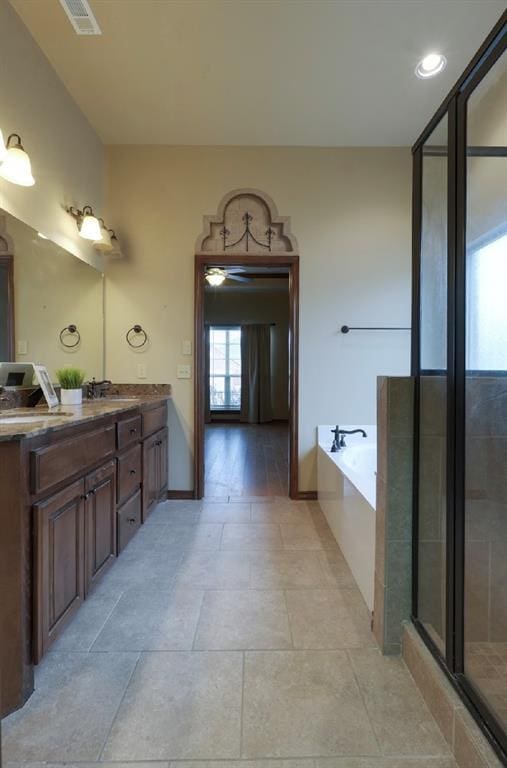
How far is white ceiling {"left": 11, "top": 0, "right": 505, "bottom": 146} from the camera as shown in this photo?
2021 millimetres

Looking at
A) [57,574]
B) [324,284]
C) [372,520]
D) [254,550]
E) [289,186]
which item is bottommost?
[254,550]

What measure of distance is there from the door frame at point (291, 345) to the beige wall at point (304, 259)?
0.06 metres

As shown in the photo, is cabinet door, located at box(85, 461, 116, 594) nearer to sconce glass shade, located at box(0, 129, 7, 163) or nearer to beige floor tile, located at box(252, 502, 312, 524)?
beige floor tile, located at box(252, 502, 312, 524)

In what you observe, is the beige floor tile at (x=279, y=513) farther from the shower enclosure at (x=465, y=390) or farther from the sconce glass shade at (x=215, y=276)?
the sconce glass shade at (x=215, y=276)

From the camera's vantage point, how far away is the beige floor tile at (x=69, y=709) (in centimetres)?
110

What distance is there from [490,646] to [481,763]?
1.24 feet

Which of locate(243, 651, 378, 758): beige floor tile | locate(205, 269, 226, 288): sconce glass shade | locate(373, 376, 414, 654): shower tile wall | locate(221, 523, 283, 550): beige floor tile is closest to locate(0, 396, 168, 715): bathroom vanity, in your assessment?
locate(221, 523, 283, 550): beige floor tile

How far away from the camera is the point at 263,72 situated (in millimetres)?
2404

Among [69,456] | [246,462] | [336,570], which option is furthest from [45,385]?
[246,462]

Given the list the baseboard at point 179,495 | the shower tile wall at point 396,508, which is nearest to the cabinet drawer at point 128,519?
the baseboard at point 179,495

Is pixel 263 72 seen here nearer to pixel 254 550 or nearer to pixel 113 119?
pixel 113 119

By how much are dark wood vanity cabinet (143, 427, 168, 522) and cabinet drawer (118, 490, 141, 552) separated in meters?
0.12

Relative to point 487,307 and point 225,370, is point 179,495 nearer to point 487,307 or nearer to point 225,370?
point 487,307

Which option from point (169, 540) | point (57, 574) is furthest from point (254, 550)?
point (57, 574)
